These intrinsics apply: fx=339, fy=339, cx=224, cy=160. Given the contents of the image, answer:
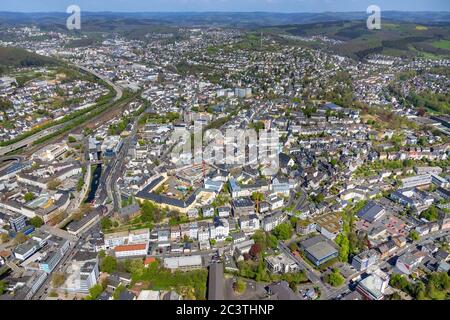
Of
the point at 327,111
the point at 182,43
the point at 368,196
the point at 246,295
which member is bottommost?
the point at 246,295

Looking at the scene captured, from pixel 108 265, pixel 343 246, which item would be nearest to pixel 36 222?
pixel 108 265

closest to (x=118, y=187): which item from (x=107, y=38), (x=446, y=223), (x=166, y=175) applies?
(x=166, y=175)

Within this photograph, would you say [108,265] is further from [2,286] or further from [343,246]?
[343,246]

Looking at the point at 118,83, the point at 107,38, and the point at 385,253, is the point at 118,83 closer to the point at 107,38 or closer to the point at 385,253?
the point at 385,253

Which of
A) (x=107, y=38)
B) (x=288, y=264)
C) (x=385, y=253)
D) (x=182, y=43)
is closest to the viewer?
(x=288, y=264)

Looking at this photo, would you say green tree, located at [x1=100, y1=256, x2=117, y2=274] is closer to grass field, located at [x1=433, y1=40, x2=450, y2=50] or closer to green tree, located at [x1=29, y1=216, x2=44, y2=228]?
green tree, located at [x1=29, y1=216, x2=44, y2=228]

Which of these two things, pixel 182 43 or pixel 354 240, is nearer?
pixel 354 240
